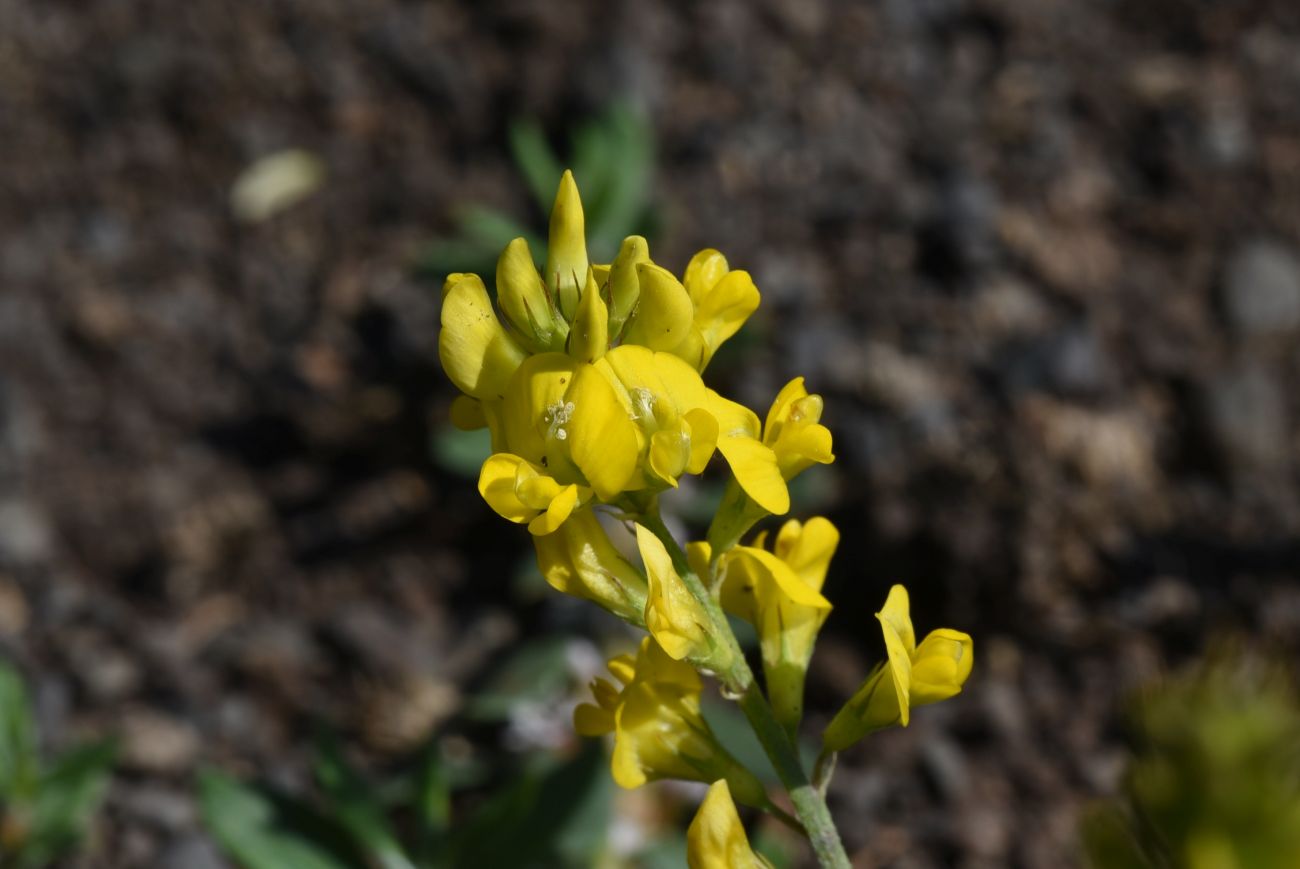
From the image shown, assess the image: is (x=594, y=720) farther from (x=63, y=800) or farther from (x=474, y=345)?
(x=63, y=800)

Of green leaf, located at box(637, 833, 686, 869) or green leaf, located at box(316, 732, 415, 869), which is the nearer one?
green leaf, located at box(316, 732, 415, 869)

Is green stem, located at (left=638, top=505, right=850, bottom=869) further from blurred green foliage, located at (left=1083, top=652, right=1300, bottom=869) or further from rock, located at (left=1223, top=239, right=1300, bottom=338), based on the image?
rock, located at (left=1223, top=239, right=1300, bottom=338)

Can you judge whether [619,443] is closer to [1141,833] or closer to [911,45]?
[1141,833]

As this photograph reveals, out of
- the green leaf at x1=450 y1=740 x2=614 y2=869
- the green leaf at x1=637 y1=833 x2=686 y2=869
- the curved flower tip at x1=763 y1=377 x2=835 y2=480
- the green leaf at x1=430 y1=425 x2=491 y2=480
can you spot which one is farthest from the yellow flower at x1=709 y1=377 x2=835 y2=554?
the green leaf at x1=430 y1=425 x2=491 y2=480

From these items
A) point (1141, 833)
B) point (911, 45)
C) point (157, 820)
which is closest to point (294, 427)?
point (157, 820)

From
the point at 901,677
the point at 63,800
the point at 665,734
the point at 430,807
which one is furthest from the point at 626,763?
the point at 63,800

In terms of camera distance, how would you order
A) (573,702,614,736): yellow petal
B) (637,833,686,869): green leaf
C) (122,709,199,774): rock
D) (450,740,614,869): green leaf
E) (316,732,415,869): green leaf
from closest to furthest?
1. (573,702,614,736): yellow petal
2. (316,732,415,869): green leaf
3. (450,740,614,869): green leaf
4. (637,833,686,869): green leaf
5. (122,709,199,774): rock
